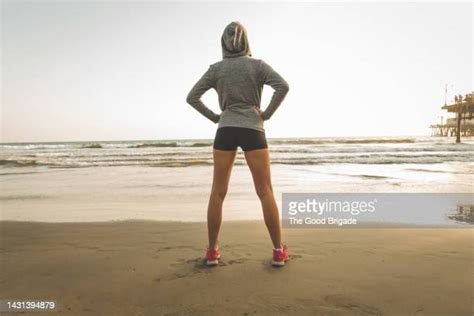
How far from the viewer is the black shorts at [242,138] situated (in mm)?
2775

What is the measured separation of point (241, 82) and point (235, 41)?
1.06 feet

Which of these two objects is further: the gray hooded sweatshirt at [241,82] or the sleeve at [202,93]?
the sleeve at [202,93]

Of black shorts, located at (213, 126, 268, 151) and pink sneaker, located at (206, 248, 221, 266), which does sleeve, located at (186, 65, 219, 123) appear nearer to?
black shorts, located at (213, 126, 268, 151)

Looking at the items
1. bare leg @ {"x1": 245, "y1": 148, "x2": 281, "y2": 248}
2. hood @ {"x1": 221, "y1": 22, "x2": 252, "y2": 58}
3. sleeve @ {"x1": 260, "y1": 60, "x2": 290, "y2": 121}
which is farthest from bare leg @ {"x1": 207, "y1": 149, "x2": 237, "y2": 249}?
hood @ {"x1": 221, "y1": 22, "x2": 252, "y2": 58}

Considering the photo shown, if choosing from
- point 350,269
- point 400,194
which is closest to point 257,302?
point 350,269

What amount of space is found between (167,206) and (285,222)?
207 cm

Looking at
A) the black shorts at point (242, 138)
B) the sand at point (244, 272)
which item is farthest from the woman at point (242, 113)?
the sand at point (244, 272)

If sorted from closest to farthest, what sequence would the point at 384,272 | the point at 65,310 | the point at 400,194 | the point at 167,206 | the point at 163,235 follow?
the point at 65,310, the point at 384,272, the point at 163,235, the point at 167,206, the point at 400,194

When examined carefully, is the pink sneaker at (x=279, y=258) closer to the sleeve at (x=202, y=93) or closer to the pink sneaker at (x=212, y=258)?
the pink sneaker at (x=212, y=258)

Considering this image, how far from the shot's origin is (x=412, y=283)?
7.98 feet

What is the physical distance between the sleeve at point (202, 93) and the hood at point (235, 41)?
0.68 feet

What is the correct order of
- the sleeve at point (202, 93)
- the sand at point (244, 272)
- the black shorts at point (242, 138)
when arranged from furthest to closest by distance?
1. the sleeve at point (202, 93)
2. the black shorts at point (242, 138)
3. the sand at point (244, 272)

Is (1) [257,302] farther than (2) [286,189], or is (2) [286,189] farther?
(2) [286,189]

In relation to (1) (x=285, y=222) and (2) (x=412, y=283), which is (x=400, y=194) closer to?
(1) (x=285, y=222)
